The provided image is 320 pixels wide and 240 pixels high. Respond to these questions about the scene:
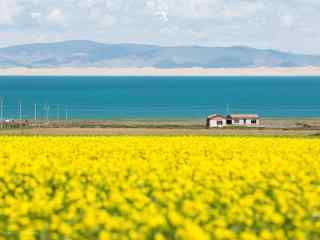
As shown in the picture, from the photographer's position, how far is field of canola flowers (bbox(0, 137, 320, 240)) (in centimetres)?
1272

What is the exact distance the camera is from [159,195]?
15008 mm

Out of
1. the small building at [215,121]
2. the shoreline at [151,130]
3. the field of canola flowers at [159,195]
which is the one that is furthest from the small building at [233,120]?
the field of canola flowers at [159,195]

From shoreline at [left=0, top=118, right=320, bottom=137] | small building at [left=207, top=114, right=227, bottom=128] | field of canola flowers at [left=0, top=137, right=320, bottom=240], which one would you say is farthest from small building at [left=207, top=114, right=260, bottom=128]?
field of canola flowers at [left=0, top=137, right=320, bottom=240]

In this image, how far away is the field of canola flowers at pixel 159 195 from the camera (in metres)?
12.7

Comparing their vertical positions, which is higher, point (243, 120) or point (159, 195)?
point (243, 120)

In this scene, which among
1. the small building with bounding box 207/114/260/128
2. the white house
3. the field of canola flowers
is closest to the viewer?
the field of canola flowers

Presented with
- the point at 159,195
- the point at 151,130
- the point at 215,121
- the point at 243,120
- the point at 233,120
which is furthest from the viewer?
the point at 243,120

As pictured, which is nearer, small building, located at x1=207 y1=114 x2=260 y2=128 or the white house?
small building, located at x1=207 y1=114 x2=260 y2=128

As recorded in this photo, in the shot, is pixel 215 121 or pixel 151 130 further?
pixel 215 121

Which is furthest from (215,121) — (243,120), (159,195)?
(159,195)

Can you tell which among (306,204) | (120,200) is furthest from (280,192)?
(120,200)

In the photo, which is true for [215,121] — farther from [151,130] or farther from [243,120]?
[151,130]

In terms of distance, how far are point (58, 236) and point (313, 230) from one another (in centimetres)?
404

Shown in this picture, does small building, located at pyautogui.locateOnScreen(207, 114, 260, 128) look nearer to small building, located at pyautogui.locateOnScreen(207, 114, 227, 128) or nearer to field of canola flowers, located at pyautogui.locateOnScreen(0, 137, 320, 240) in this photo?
small building, located at pyautogui.locateOnScreen(207, 114, 227, 128)
